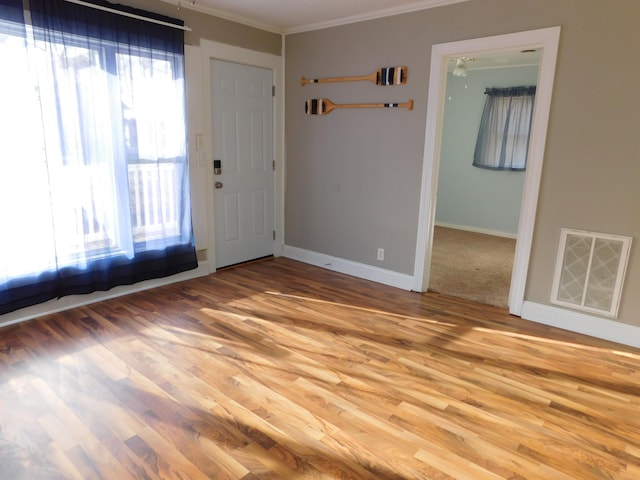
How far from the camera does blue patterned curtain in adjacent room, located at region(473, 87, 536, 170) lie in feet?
19.9

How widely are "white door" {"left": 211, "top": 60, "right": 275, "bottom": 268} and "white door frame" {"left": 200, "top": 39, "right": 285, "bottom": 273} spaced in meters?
0.06

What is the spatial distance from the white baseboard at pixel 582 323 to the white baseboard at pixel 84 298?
3.05 metres

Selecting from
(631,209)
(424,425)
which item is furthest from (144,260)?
(631,209)

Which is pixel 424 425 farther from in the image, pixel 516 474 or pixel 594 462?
pixel 594 462

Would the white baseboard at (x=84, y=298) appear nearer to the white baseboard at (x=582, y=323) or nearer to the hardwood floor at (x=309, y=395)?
the hardwood floor at (x=309, y=395)

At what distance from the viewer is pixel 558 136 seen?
3117mm

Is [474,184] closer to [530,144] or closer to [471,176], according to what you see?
[471,176]

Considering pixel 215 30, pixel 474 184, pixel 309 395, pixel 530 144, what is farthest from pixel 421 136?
pixel 474 184

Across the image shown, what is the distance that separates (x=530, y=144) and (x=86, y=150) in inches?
132

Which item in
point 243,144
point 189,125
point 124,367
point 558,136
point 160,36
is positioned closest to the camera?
point 124,367

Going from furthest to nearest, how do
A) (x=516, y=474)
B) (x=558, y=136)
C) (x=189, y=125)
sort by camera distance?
1. (x=189, y=125)
2. (x=558, y=136)
3. (x=516, y=474)

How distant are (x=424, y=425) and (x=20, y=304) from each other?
288 cm

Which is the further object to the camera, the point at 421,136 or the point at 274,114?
the point at 274,114

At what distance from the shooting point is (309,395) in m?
2.35
